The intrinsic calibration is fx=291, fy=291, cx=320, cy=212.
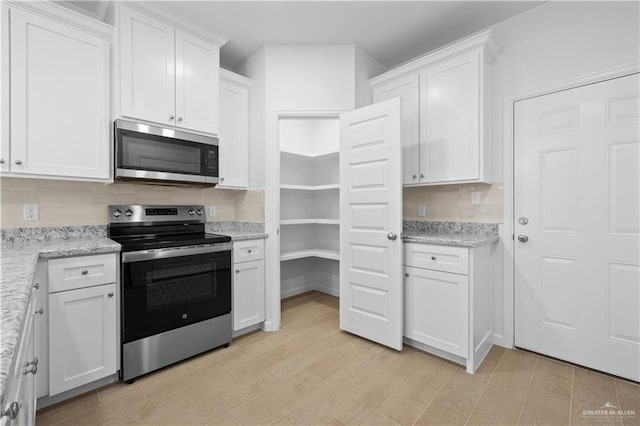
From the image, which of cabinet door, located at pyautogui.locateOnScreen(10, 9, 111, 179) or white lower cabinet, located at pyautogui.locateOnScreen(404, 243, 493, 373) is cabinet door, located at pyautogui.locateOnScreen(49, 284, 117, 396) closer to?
cabinet door, located at pyautogui.locateOnScreen(10, 9, 111, 179)

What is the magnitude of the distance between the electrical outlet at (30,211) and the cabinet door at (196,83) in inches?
45.3

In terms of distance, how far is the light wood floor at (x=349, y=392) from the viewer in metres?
1.67

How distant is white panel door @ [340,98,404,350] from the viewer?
2.37 m

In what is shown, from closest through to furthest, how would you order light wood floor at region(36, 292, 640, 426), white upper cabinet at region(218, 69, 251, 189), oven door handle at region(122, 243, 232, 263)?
light wood floor at region(36, 292, 640, 426)
oven door handle at region(122, 243, 232, 263)
white upper cabinet at region(218, 69, 251, 189)

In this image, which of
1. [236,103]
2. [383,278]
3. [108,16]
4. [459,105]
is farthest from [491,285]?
[108,16]

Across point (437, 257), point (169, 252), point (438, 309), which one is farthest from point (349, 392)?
point (169, 252)

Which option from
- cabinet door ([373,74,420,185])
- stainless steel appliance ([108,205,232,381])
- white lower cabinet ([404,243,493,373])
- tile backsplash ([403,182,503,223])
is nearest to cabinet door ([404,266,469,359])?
white lower cabinet ([404,243,493,373])

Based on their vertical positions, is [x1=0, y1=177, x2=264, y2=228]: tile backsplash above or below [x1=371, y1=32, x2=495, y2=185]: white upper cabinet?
below

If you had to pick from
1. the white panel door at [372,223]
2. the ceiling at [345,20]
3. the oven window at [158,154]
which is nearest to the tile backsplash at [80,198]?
the oven window at [158,154]

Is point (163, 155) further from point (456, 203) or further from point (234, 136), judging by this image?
point (456, 203)

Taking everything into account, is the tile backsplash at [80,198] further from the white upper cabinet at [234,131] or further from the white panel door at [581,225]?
the white panel door at [581,225]

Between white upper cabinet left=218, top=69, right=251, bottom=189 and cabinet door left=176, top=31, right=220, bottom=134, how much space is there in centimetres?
23

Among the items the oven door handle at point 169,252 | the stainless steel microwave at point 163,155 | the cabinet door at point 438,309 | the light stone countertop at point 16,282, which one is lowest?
the cabinet door at point 438,309

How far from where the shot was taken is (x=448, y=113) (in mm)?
2490
